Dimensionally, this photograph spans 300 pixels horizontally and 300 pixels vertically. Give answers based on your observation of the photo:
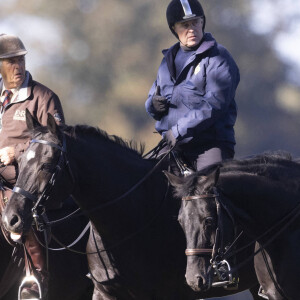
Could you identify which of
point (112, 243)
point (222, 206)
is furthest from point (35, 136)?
point (222, 206)

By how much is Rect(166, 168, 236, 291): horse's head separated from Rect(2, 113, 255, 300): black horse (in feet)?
2.94

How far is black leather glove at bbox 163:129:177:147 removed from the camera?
685cm

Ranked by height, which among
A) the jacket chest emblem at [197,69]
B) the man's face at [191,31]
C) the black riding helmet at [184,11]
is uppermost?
the black riding helmet at [184,11]

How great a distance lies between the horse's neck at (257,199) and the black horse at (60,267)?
2.09 metres

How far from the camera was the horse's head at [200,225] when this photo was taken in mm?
5410

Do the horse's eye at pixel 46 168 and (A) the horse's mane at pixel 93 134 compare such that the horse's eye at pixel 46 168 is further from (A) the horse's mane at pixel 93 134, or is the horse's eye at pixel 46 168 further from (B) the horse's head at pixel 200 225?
(B) the horse's head at pixel 200 225

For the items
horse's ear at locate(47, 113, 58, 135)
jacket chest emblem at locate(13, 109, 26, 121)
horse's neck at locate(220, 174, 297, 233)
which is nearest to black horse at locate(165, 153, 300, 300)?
horse's neck at locate(220, 174, 297, 233)

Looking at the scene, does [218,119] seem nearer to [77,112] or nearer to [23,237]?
[23,237]

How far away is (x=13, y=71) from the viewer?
7.19 meters

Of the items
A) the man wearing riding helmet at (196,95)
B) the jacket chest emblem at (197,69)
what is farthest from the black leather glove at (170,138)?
the jacket chest emblem at (197,69)

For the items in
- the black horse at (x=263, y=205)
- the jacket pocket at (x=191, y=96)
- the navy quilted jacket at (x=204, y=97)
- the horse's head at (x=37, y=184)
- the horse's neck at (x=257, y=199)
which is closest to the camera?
the black horse at (x=263, y=205)

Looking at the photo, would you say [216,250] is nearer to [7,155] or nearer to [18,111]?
[7,155]

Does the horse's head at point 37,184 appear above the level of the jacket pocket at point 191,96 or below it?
below

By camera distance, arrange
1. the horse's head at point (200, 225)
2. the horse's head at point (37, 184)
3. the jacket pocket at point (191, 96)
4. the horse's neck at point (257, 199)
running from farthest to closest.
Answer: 1. the jacket pocket at point (191, 96)
2. the horse's head at point (37, 184)
3. the horse's neck at point (257, 199)
4. the horse's head at point (200, 225)
